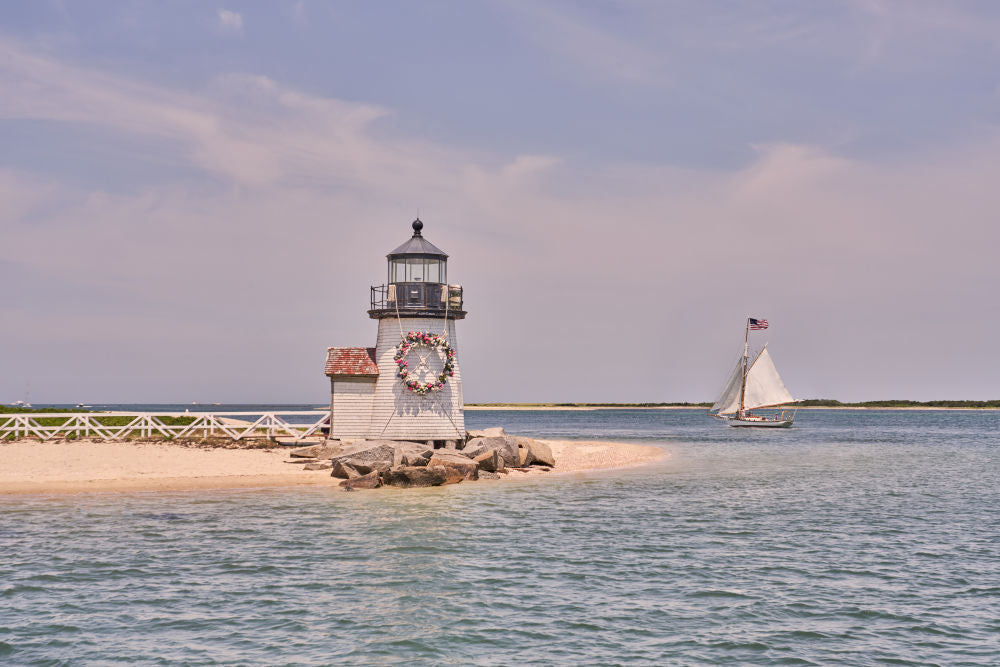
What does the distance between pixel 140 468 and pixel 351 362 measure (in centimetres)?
866

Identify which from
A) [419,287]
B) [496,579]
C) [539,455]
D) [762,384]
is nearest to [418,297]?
[419,287]

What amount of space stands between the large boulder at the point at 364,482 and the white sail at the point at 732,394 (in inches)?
2573

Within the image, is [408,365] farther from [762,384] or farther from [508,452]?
[762,384]

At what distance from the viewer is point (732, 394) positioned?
3489 inches

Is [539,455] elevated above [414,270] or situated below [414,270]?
below

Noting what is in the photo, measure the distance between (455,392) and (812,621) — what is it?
21.2 m

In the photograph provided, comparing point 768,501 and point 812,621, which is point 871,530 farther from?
point 812,621

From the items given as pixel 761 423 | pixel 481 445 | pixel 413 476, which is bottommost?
pixel 761 423

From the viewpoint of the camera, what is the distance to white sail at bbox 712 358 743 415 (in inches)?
3377

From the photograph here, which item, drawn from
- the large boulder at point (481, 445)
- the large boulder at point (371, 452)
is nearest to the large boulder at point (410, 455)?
the large boulder at point (371, 452)

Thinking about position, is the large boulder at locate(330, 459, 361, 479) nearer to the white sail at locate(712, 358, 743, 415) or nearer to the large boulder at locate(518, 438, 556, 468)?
the large boulder at locate(518, 438, 556, 468)

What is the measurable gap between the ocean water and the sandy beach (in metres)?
1.71

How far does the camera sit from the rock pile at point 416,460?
26.7 metres

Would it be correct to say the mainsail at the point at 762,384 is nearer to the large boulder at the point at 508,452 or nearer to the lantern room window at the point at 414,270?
the large boulder at the point at 508,452
